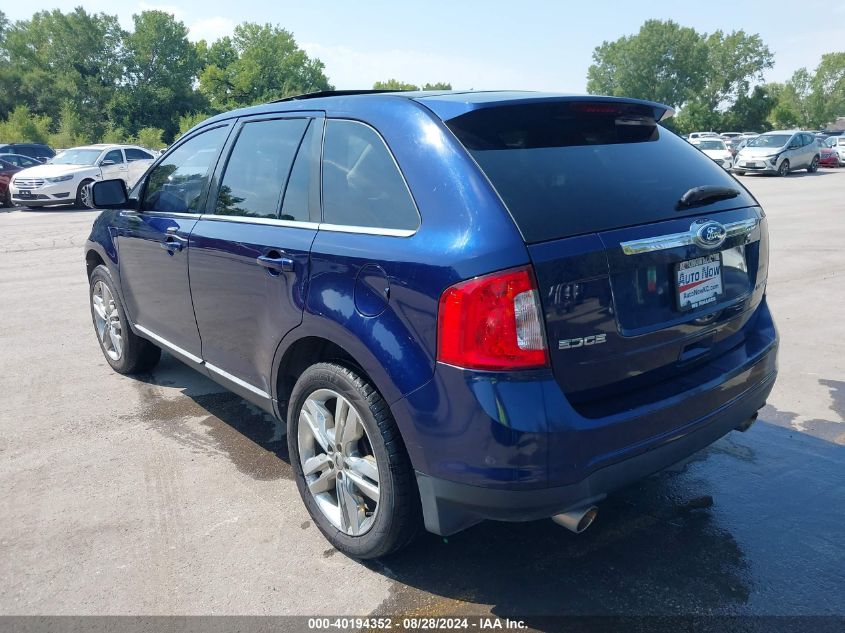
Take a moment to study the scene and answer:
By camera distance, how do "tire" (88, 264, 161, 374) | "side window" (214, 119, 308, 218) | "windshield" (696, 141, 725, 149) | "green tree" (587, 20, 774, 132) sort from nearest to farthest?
"side window" (214, 119, 308, 218), "tire" (88, 264, 161, 374), "windshield" (696, 141, 725, 149), "green tree" (587, 20, 774, 132)

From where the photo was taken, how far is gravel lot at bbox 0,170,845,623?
8.75 feet

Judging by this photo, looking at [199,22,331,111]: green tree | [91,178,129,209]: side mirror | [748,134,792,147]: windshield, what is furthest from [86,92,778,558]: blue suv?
[199,22,331,111]: green tree

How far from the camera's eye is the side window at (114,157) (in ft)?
64.3

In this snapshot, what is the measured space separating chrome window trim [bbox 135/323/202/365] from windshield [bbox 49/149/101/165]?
1724 centimetres

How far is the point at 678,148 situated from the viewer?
315 cm

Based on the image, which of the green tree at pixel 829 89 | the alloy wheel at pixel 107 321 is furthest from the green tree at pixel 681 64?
the alloy wheel at pixel 107 321

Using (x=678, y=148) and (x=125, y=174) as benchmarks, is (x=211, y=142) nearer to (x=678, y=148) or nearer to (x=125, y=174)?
(x=678, y=148)

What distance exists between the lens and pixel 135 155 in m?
20.3

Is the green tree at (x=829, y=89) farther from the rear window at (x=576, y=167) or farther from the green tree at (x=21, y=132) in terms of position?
the rear window at (x=576, y=167)

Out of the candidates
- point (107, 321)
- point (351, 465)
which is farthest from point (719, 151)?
point (351, 465)

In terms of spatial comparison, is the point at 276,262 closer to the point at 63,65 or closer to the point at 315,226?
the point at 315,226

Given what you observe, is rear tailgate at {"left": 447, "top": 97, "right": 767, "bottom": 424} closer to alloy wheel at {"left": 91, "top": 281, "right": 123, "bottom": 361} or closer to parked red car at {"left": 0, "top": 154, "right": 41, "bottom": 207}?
alloy wheel at {"left": 91, "top": 281, "right": 123, "bottom": 361}

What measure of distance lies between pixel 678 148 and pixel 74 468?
3.48 metres

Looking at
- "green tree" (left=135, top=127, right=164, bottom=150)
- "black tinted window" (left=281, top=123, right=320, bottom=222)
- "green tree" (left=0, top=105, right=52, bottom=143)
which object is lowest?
"black tinted window" (left=281, top=123, right=320, bottom=222)
